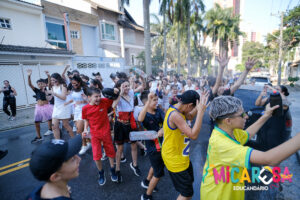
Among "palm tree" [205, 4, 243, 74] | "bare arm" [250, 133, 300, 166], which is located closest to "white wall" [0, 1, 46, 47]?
→ "bare arm" [250, 133, 300, 166]

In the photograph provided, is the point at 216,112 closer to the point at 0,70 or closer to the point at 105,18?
the point at 0,70

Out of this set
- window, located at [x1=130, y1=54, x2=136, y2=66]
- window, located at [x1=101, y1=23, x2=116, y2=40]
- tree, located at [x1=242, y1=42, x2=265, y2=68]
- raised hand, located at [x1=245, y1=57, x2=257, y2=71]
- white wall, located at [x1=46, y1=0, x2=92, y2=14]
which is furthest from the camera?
tree, located at [x1=242, y1=42, x2=265, y2=68]

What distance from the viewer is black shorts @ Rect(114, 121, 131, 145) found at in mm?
3393

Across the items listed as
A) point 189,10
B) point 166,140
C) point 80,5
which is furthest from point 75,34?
point 166,140

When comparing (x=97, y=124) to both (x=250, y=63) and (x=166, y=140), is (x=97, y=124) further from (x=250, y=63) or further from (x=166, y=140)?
(x=250, y=63)

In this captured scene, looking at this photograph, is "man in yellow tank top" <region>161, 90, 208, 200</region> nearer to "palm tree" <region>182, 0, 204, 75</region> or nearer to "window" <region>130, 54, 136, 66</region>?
"palm tree" <region>182, 0, 204, 75</region>

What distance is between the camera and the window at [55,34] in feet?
49.7

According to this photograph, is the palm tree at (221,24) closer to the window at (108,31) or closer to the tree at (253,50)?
the window at (108,31)

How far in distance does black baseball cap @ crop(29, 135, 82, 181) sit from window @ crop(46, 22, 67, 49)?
1695 centimetres

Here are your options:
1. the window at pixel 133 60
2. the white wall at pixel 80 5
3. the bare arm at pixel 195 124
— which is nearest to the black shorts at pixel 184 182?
the bare arm at pixel 195 124

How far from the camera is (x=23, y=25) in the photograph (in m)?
13.0

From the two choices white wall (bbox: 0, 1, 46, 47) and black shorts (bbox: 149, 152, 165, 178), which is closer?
black shorts (bbox: 149, 152, 165, 178)

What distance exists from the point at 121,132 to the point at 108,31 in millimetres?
19570

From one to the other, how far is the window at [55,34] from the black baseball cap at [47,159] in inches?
667
